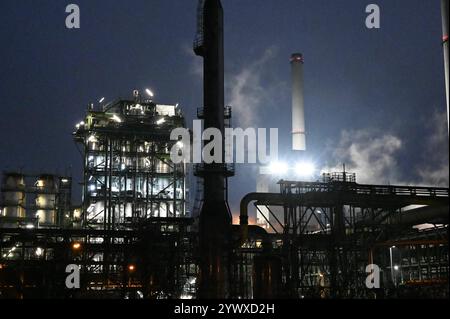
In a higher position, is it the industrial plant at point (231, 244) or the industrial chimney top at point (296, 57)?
the industrial chimney top at point (296, 57)

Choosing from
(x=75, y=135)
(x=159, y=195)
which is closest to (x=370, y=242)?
(x=159, y=195)

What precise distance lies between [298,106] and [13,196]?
41315mm

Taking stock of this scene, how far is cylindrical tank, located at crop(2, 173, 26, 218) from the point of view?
68500 mm

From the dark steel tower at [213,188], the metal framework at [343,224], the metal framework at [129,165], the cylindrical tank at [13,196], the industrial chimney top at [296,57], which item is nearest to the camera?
the dark steel tower at [213,188]

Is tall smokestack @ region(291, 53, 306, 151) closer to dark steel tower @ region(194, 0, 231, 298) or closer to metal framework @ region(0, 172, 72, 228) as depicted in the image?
metal framework @ region(0, 172, 72, 228)

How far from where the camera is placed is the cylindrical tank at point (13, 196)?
68500 millimetres

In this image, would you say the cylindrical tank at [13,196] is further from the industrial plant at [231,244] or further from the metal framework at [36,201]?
the industrial plant at [231,244]

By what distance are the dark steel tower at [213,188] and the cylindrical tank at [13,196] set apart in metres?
38.1

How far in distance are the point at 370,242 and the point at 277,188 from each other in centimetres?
7244

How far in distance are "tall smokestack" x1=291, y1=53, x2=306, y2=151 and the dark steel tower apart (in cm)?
4657

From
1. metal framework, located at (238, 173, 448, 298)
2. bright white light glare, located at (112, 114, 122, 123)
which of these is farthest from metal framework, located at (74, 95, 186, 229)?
metal framework, located at (238, 173, 448, 298)

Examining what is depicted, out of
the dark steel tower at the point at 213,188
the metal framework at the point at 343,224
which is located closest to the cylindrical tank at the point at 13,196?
the dark steel tower at the point at 213,188

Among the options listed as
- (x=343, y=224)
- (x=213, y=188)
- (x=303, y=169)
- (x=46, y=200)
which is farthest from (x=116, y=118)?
(x=343, y=224)

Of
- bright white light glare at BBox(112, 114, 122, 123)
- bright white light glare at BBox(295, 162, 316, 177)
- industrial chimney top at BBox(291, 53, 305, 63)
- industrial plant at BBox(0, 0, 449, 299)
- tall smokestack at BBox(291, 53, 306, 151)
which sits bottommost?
industrial plant at BBox(0, 0, 449, 299)
